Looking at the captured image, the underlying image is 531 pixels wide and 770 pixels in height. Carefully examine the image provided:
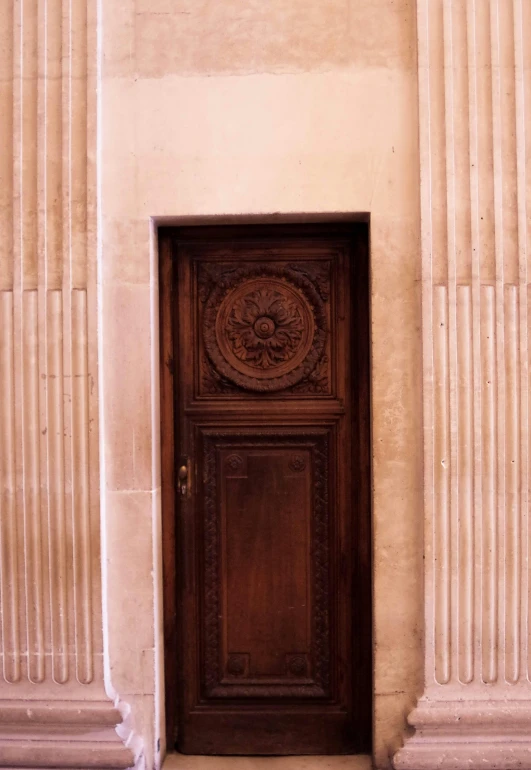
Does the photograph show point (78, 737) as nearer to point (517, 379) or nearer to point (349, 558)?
point (349, 558)

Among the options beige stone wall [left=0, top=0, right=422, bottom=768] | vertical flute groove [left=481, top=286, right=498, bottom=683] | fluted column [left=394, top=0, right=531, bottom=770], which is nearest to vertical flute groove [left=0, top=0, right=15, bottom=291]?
beige stone wall [left=0, top=0, right=422, bottom=768]

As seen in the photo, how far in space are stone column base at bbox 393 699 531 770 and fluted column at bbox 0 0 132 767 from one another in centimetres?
152

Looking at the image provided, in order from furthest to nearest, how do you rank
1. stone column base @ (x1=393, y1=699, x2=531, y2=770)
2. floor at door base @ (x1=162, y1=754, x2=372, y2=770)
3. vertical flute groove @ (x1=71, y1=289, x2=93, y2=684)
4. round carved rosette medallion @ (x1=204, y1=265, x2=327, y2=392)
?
round carved rosette medallion @ (x1=204, y1=265, x2=327, y2=392)
floor at door base @ (x1=162, y1=754, x2=372, y2=770)
vertical flute groove @ (x1=71, y1=289, x2=93, y2=684)
stone column base @ (x1=393, y1=699, x2=531, y2=770)

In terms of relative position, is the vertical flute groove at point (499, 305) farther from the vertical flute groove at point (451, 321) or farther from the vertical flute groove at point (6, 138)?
the vertical flute groove at point (6, 138)

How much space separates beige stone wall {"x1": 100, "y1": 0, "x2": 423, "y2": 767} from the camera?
3156 mm

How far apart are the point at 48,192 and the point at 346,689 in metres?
2.92

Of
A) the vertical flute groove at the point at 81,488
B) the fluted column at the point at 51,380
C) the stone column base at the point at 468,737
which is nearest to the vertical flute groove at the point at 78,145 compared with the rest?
the fluted column at the point at 51,380

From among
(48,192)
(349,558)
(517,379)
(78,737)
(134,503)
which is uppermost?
(48,192)

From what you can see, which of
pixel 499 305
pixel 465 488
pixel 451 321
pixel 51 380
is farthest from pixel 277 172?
pixel 465 488

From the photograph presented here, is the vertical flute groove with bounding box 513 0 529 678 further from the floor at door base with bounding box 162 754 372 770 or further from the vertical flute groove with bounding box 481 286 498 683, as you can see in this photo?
the floor at door base with bounding box 162 754 372 770

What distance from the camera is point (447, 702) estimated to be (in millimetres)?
3088

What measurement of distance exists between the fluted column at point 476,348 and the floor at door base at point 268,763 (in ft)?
1.88

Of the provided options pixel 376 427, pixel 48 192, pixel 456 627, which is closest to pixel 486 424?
pixel 376 427

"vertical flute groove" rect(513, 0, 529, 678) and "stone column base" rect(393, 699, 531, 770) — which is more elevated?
"vertical flute groove" rect(513, 0, 529, 678)
